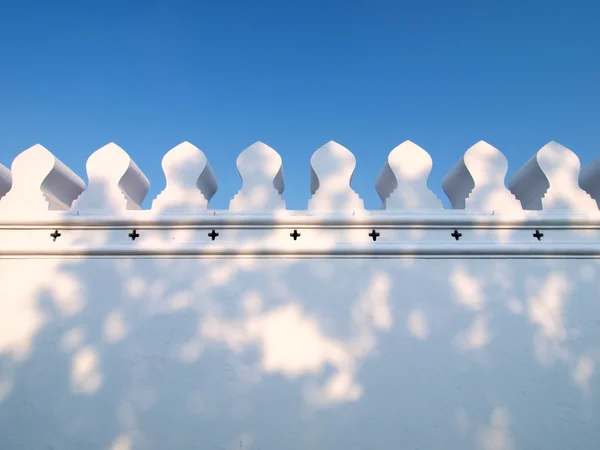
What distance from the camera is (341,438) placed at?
2.02 meters

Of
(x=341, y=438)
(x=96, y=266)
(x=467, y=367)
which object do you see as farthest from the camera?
(x=96, y=266)

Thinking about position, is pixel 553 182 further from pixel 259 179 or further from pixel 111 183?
pixel 111 183

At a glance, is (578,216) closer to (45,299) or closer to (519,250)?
(519,250)

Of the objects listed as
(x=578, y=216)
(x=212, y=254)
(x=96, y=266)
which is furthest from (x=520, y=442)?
(x=96, y=266)

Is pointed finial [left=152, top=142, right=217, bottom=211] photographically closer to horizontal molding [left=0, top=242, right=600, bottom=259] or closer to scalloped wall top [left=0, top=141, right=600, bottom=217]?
scalloped wall top [left=0, top=141, right=600, bottom=217]

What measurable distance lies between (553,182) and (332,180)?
119 cm

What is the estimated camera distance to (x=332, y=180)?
106 inches

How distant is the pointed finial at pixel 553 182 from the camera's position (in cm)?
258

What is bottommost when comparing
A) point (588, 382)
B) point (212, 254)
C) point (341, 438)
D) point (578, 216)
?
point (341, 438)

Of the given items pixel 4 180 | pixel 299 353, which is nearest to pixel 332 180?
pixel 299 353

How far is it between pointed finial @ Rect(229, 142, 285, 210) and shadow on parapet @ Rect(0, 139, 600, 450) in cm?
27

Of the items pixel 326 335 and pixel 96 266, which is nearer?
pixel 326 335

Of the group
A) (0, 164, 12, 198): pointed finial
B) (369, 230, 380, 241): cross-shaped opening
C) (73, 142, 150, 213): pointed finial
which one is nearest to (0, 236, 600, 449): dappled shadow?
(369, 230, 380, 241): cross-shaped opening

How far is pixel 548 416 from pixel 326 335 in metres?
0.99
